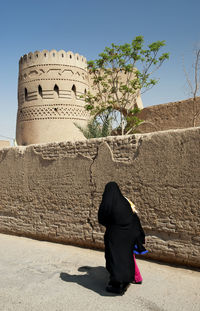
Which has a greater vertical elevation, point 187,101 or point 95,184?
point 187,101

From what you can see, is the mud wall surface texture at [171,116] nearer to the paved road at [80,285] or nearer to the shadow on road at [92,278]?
the paved road at [80,285]

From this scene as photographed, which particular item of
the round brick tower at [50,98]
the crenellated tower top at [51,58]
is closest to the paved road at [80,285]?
the round brick tower at [50,98]

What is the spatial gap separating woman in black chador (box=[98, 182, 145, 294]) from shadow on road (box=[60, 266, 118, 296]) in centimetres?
10

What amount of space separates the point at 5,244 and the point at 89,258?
1756mm

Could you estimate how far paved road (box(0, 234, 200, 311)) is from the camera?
104 inches

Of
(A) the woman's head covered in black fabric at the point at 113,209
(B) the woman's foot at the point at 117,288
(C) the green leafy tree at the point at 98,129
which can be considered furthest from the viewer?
(C) the green leafy tree at the point at 98,129

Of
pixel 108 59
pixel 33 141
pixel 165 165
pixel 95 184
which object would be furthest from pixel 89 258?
pixel 33 141

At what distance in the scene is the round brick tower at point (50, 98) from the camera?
16.2m

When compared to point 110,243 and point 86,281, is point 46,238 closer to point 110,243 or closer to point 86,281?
point 86,281

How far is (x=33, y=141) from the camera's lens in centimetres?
1658

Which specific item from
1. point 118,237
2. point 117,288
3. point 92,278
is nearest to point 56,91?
point 92,278

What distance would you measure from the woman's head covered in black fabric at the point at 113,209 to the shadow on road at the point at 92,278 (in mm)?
713

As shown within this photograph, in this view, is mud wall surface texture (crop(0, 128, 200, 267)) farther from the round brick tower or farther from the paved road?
the round brick tower

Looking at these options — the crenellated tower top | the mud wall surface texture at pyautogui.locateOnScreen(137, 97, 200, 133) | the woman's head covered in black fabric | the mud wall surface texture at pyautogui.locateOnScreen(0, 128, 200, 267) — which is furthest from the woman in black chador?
the crenellated tower top
